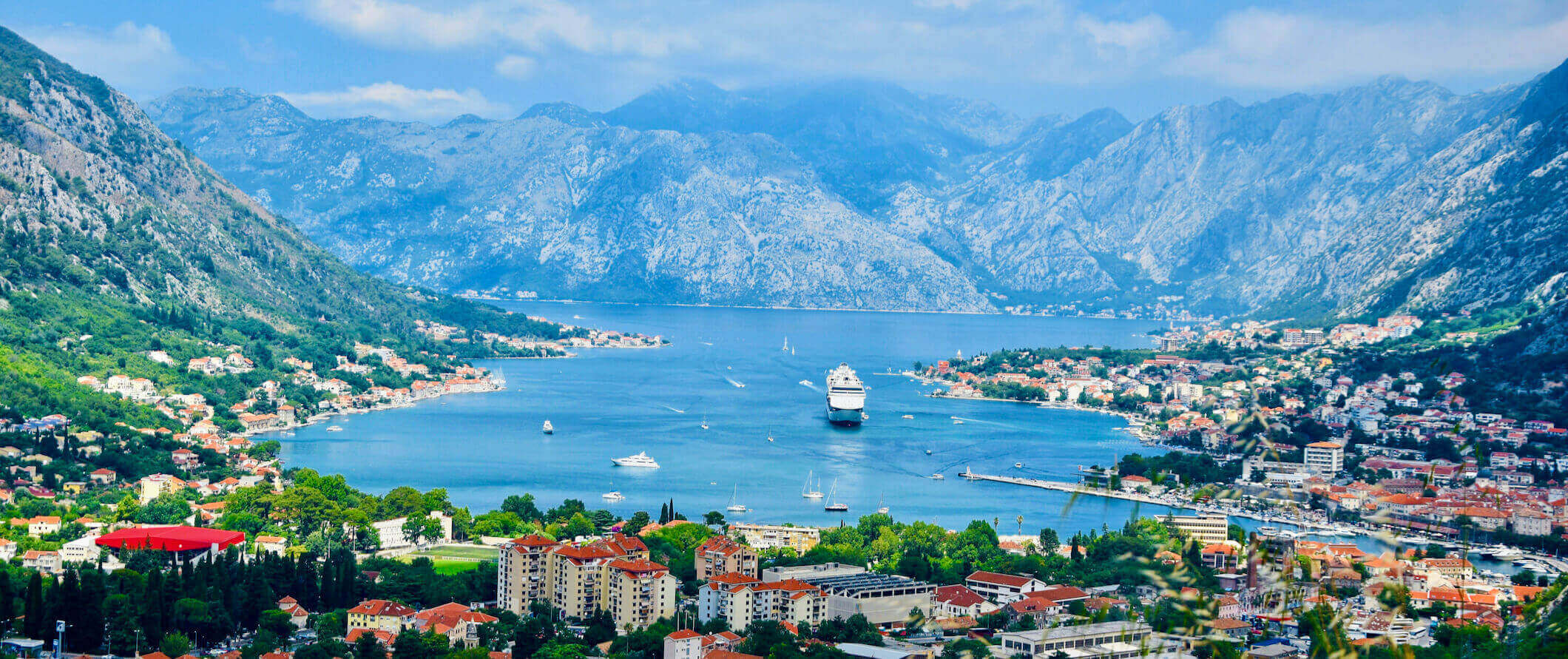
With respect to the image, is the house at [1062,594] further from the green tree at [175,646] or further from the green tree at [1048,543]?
the green tree at [175,646]

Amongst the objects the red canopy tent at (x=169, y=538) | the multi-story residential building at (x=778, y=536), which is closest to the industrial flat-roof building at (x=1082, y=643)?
the multi-story residential building at (x=778, y=536)

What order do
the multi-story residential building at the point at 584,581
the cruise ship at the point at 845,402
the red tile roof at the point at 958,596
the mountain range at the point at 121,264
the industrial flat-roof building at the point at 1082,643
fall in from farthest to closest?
1. the cruise ship at the point at 845,402
2. the mountain range at the point at 121,264
3. the red tile roof at the point at 958,596
4. the multi-story residential building at the point at 584,581
5. the industrial flat-roof building at the point at 1082,643

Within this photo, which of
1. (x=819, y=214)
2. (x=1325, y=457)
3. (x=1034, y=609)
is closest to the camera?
(x=1034, y=609)

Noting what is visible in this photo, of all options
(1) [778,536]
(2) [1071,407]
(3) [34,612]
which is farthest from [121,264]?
(3) [34,612]

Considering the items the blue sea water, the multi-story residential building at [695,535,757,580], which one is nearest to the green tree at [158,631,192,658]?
the multi-story residential building at [695,535,757,580]

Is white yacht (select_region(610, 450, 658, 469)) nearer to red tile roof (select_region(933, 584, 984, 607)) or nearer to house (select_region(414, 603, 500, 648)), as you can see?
red tile roof (select_region(933, 584, 984, 607))

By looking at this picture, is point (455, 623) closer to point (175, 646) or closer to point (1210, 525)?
point (175, 646)
